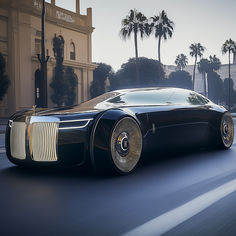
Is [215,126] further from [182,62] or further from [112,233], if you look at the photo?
[182,62]

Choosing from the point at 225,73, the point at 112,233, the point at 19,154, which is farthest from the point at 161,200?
the point at 225,73

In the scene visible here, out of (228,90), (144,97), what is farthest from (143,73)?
(144,97)

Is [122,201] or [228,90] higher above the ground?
[228,90]

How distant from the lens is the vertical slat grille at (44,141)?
4590mm

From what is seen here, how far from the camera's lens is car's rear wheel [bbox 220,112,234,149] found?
7.18 meters

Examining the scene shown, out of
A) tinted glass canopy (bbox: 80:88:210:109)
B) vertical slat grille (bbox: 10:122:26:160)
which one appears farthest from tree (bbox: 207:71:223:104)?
vertical slat grille (bbox: 10:122:26:160)

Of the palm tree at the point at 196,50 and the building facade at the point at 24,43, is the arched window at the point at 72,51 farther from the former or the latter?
the palm tree at the point at 196,50

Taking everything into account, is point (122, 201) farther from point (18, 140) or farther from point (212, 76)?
point (212, 76)

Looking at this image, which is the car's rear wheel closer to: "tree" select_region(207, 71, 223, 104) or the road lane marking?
the road lane marking

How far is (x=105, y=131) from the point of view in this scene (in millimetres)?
4574

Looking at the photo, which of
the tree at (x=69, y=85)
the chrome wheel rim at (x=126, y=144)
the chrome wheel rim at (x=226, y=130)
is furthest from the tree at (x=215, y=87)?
the chrome wheel rim at (x=126, y=144)

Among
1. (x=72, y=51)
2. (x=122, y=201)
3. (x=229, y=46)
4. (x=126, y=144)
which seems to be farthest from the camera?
(x=229, y=46)

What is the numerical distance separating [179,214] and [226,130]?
444cm

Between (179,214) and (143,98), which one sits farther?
(143,98)
